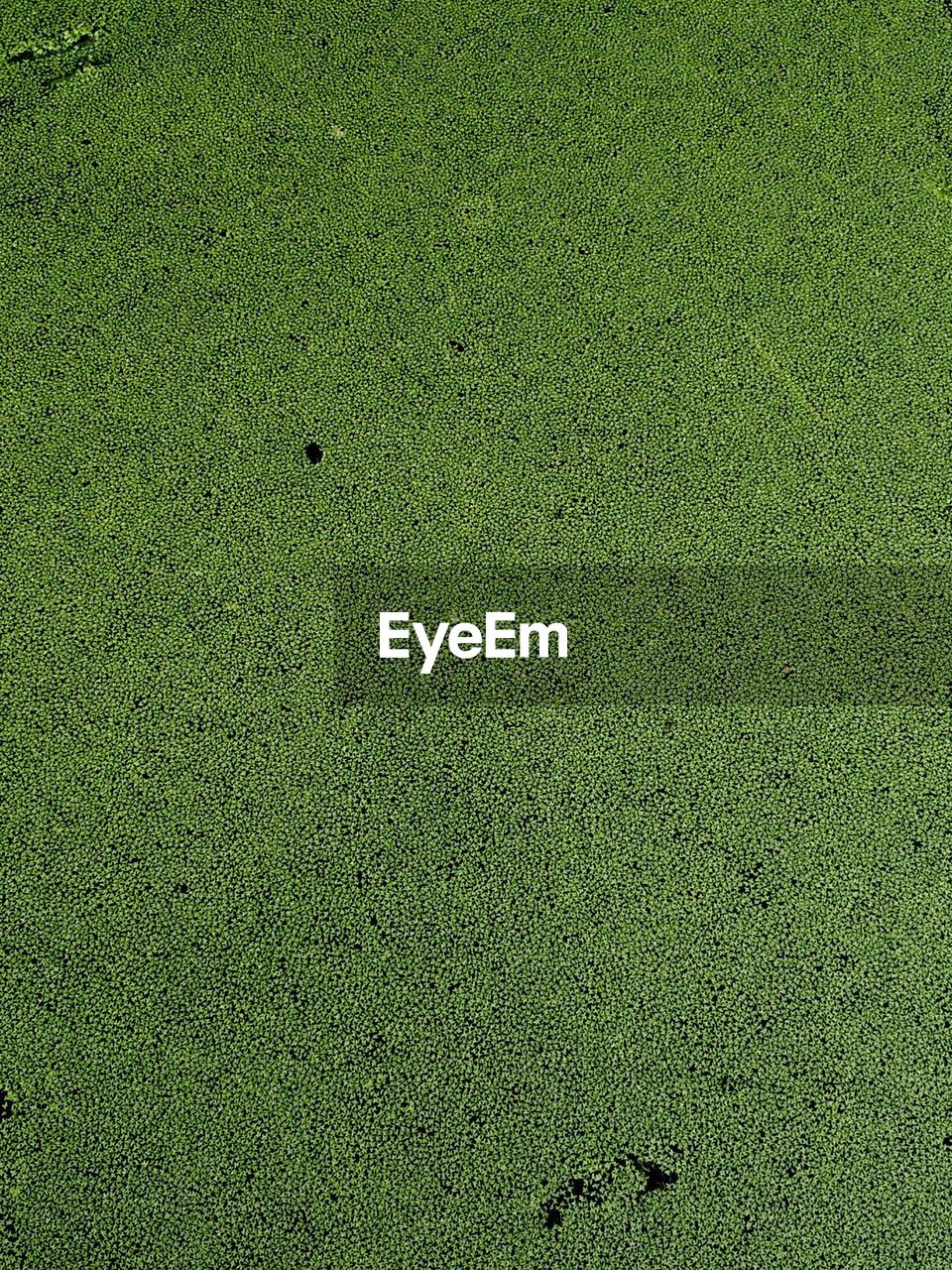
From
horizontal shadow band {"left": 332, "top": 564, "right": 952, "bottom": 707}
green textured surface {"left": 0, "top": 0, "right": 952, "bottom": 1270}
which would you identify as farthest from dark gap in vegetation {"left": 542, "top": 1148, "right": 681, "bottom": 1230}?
horizontal shadow band {"left": 332, "top": 564, "right": 952, "bottom": 707}

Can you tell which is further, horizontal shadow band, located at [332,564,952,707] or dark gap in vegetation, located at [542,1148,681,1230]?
horizontal shadow band, located at [332,564,952,707]

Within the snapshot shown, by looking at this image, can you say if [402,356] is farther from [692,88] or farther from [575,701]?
[692,88]

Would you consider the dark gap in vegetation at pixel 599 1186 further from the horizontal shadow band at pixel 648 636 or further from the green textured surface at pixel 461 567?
the horizontal shadow band at pixel 648 636

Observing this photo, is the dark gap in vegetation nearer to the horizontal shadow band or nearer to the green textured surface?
Answer: the green textured surface

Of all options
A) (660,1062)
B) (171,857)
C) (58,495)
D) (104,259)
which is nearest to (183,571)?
(58,495)

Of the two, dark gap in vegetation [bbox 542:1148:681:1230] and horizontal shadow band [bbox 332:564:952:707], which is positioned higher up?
horizontal shadow band [bbox 332:564:952:707]

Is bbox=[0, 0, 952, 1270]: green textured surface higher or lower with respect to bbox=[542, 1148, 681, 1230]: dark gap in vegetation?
higher

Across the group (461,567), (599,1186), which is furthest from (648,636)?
(599,1186)

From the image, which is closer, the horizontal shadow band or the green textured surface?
the green textured surface
